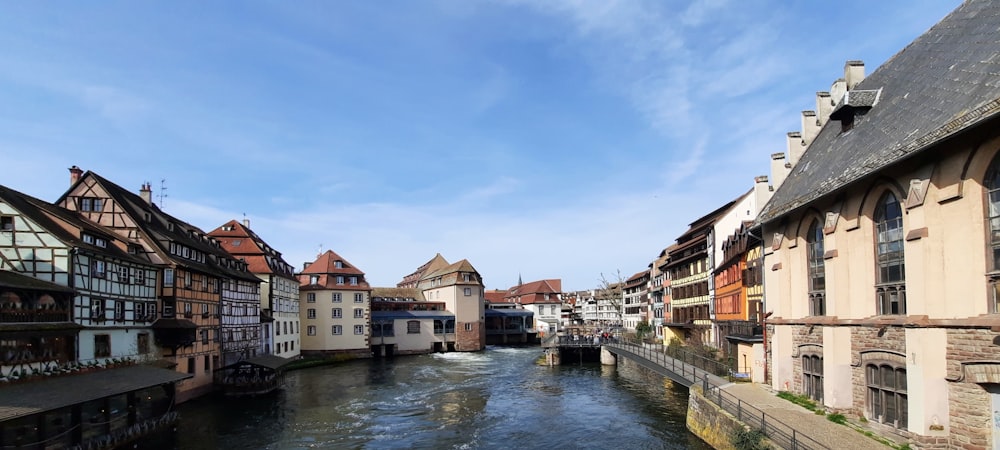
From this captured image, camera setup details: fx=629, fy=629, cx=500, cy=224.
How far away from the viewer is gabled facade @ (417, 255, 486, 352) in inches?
2810

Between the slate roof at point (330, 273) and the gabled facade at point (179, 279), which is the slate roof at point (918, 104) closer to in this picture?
the gabled facade at point (179, 279)

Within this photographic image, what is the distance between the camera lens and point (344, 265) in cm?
6631

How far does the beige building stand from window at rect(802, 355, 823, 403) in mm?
65

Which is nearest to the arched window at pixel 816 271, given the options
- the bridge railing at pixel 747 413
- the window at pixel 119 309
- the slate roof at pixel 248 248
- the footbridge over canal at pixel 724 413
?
the footbridge over canal at pixel 724 413

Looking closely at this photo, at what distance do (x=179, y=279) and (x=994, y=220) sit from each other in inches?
1297

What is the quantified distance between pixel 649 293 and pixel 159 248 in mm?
59054

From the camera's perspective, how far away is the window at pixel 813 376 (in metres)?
19.8

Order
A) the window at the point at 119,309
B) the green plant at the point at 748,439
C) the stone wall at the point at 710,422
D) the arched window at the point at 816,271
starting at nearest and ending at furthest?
the green plant at the point at 748,439 < the stone wall at the point at 710,422 < the arched window at the point at 816,271 < the window at the point at 119,309

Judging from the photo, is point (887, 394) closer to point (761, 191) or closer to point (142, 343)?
point (761, 191)

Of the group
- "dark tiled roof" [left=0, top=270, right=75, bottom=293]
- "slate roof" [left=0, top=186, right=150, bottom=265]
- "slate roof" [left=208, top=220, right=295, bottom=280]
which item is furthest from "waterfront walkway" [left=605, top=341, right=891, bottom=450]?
"slate roof" [left=208, top=220, right=295, bottom=280]

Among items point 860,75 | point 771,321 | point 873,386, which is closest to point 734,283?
point 771,321

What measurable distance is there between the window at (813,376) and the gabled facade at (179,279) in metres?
27.6

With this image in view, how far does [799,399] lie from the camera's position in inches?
821

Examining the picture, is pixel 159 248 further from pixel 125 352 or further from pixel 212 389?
pixel 212 389
